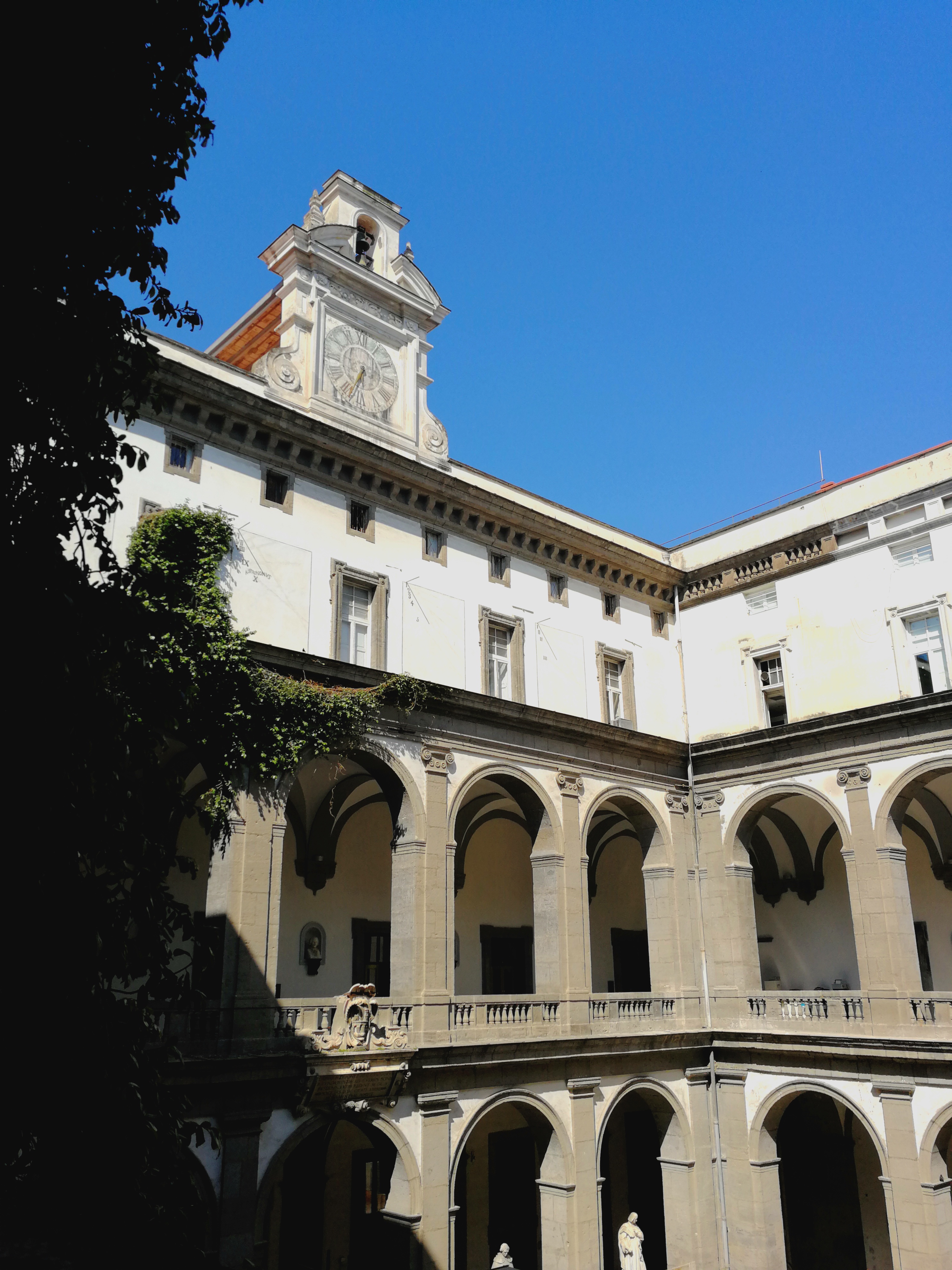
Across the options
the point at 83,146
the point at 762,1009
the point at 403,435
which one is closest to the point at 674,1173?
the point at 762,1009

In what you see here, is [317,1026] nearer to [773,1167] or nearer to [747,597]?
[773,1167]

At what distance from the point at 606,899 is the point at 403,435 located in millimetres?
13838

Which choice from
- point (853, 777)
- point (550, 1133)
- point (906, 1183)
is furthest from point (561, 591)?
point (906, 1183)

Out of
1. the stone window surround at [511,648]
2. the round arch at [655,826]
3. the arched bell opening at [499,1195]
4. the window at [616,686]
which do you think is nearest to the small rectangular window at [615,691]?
the window at [616,686]

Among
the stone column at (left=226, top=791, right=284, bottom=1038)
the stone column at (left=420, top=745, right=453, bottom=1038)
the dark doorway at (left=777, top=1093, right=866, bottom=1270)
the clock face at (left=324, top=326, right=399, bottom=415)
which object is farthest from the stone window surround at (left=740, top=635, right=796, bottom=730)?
the stone column at (left=226, top=791, right=284, bottom=1038)

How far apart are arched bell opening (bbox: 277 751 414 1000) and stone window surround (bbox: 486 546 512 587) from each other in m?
4.93

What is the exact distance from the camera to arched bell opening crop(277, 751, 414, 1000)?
21.6m

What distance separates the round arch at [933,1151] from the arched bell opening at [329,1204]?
9968mm

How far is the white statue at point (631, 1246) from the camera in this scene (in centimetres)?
2014

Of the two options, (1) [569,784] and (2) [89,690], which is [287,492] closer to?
(1) [569,784]

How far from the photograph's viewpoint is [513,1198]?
24469 millimetres

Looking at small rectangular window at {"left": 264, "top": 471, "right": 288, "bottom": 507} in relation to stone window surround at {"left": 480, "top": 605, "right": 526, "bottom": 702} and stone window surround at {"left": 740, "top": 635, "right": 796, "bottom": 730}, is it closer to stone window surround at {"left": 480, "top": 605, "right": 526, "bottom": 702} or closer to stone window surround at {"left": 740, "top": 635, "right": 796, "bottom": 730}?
stone window surround at {"left": 480, "top": 605, "right": 526, "bottom": 702}

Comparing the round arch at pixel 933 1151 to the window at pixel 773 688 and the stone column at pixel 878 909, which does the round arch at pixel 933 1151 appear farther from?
the window at pixel 773 688

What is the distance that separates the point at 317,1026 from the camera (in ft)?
56.3
